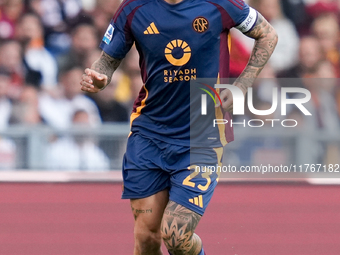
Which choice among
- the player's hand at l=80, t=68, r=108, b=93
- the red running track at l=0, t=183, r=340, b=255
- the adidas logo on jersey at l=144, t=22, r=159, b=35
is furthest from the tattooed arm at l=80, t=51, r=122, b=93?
the red running track at l=0, t=183, r=340, b=255

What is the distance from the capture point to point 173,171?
3.64 metres

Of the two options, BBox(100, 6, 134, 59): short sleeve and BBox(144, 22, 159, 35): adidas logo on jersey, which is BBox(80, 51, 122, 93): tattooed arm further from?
BBox(144, 22, 159, 35): adidas logo on jersey

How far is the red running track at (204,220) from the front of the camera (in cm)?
514

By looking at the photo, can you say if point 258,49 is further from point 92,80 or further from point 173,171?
point 92,80

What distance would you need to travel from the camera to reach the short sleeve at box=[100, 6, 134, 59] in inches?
145

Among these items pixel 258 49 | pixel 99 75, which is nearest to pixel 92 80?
pixel 99 75

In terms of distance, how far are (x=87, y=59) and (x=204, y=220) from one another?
2.75 meters

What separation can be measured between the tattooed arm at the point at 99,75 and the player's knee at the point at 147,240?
34.6 inches

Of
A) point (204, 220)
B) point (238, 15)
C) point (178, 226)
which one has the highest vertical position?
point (238, 15)

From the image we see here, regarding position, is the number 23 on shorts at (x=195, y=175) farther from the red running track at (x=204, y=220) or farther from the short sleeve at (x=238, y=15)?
the red running track at (x=204, y=220)

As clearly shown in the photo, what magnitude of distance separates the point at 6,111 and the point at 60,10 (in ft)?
4.70

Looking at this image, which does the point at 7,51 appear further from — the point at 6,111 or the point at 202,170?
the point at 202,170

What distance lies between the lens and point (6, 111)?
7574mm

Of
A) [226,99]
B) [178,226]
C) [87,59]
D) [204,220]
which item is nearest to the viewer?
[178,226]
